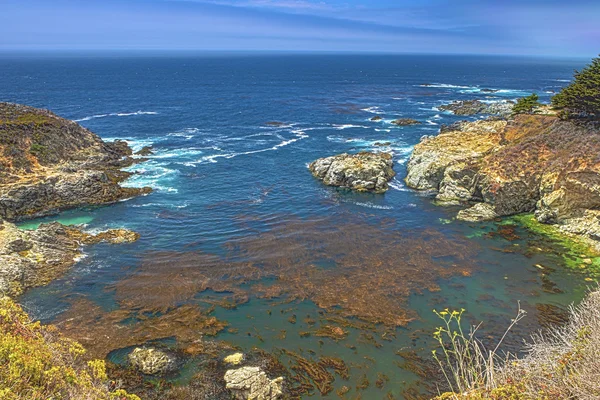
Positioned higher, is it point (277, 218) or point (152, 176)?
point (152, 176)

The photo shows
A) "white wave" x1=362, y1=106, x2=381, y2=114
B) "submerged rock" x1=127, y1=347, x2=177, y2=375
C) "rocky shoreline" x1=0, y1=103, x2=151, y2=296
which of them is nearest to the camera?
"submerged rock" x1=127, y1=347, x2=177, y2=375

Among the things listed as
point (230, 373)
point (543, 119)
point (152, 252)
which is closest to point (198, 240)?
point (152, 252)

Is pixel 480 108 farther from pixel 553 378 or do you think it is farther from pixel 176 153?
pixel 553 378

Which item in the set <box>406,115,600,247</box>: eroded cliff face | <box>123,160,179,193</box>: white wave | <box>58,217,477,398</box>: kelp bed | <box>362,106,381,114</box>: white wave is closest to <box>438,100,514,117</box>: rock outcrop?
<box>362,106,381,114</box>: white wave

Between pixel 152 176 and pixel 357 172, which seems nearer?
pixel 357 172

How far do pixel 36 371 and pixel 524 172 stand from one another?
209 ft

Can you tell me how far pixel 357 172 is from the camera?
71.3 metres

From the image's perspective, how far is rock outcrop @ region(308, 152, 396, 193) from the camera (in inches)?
2768

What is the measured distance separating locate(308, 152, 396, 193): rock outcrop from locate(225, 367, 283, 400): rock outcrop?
4599cm

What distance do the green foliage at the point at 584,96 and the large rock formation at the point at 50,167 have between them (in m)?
74.4

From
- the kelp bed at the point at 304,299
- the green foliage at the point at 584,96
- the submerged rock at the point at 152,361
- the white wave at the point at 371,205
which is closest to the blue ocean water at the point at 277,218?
the white wave at the point at 371,205

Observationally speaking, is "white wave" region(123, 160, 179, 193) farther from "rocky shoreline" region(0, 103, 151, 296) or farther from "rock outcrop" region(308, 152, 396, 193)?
"rock outcrop" region(308, 152, 396, 193)

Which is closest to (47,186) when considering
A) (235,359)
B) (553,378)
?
(235,359)

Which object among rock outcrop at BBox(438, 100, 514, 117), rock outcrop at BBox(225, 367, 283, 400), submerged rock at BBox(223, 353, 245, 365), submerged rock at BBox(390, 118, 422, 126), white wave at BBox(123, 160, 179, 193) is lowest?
submerged rock at BBox(223, 353, 245, 365)
